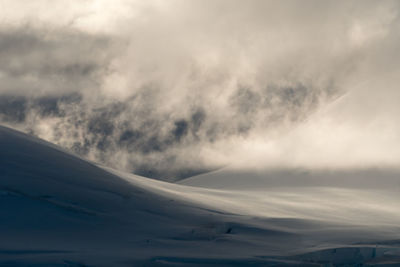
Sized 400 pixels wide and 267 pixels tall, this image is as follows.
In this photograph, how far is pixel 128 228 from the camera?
22.9 meters

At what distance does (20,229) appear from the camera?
20281 millimetres

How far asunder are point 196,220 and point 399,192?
60.8 meters

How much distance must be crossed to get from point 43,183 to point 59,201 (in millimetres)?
1648

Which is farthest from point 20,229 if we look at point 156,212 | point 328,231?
point 328,231

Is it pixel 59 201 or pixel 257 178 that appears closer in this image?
pixel 59 201

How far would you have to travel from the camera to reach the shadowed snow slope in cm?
1906

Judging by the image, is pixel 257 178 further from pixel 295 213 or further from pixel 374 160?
pixel 295 213

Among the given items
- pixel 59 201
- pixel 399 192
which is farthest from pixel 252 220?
pixel 399 192

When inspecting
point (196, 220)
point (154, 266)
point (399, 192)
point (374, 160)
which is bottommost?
point (154, 266)

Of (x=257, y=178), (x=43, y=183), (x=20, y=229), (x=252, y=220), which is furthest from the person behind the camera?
(x=257, y=178)

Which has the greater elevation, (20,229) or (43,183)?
(43,183)

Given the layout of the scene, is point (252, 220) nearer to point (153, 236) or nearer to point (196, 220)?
point (196, 220)

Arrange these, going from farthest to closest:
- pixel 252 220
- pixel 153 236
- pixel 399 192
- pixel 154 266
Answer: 1. pixel 399 192
2. pixel 252 220
3. pixel 153 236
4. pixel 154 266

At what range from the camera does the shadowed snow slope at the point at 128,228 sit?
19062 mm
